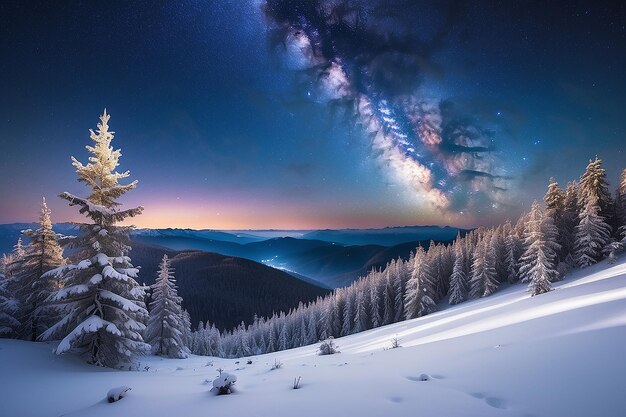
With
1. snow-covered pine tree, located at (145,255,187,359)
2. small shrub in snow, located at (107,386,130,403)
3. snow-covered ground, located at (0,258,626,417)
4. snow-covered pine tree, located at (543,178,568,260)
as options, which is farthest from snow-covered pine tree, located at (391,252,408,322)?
small shrub in snow, located at (107,386,130,403)

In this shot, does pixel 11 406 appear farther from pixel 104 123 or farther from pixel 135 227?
pixel 104 123

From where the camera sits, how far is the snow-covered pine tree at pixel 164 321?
28.4 meters

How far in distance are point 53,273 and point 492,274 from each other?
50460 mm

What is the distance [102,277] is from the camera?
12.4 meters

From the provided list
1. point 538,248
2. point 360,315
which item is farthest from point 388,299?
point 538,248

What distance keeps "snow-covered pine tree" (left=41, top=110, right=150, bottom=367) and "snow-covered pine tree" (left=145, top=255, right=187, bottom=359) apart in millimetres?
15462

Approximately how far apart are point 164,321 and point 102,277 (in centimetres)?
1973

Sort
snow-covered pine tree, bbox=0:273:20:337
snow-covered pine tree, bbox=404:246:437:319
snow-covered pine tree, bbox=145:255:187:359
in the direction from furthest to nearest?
snow-covered pine tree, bbox=404:246:437:319 < snow-covered pine tree, bbox=145:255:187:359 < snow-covered pine tree, bbox=0:273:20:337

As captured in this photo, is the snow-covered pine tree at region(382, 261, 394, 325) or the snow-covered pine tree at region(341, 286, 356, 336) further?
the snow-covered pine tree at region(341, 286, 356, 336)

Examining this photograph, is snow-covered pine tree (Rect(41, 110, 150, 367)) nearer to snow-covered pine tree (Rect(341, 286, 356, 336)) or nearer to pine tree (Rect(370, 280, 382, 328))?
pine tree (Rect(370, 280, 382, 328))

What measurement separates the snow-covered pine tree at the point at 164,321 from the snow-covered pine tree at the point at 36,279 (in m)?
9.04

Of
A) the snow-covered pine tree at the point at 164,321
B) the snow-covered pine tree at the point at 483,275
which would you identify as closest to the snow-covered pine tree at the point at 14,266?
the snow-covered pine tree at the point at 164,321

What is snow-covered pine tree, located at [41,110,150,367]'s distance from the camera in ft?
40.5

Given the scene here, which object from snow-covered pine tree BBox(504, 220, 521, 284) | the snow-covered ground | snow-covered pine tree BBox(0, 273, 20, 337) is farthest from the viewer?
snow-covered pine tree BBox(504, 220, 521, 284)
